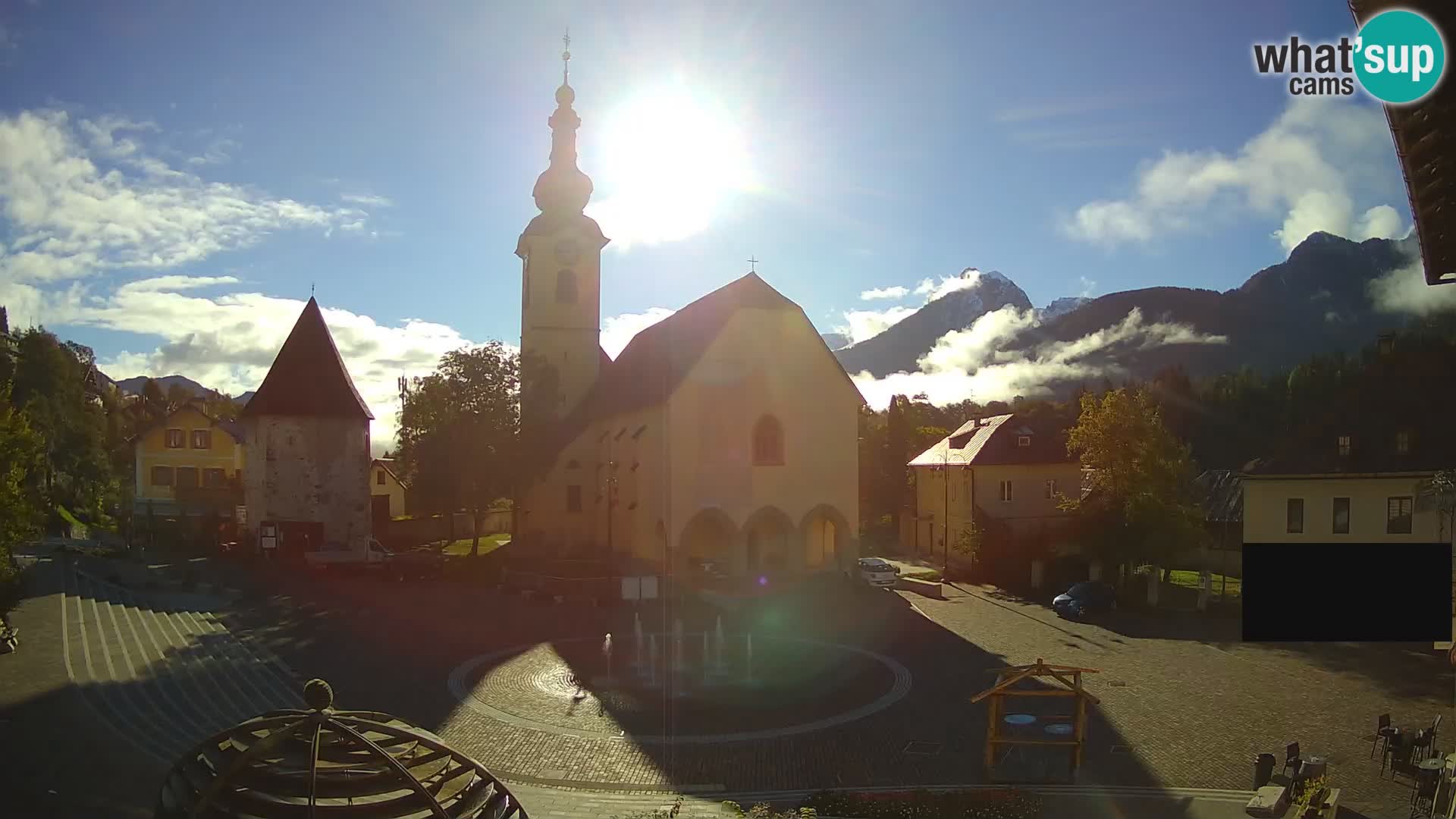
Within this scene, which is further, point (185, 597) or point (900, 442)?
point (900, 442)

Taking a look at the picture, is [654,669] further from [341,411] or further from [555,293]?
[555,293]

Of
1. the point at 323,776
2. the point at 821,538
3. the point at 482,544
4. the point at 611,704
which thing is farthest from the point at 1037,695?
the point at 482,544

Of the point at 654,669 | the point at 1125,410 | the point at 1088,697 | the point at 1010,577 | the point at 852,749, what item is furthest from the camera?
the point at 1010,577

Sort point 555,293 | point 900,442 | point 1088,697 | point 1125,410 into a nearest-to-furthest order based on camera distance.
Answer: point 1088,697 → point 1125,410 → point 555,293 → point 900,442

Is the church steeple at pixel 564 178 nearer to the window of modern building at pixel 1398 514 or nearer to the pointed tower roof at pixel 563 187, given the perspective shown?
the pointed tower roof at pixel 563 187

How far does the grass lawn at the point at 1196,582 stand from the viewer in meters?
37.6

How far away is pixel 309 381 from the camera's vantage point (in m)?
45.8

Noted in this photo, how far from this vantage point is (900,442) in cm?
7169

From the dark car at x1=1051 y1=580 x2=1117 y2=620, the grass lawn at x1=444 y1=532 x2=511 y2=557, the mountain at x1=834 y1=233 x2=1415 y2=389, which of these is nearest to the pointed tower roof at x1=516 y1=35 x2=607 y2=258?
the grass lawn at x1=444 y1=532 x2=511 y2=557

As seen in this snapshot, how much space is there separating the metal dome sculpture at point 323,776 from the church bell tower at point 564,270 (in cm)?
4370

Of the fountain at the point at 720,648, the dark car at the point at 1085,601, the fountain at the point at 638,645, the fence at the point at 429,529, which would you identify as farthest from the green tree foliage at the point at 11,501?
the fence at the point at 429,529

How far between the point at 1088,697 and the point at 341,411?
3931cm

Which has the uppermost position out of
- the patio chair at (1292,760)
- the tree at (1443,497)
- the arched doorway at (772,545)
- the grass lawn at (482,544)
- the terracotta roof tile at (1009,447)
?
the terracotta roof tile at (1009,447)

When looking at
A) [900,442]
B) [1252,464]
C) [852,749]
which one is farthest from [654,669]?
[900,442]
